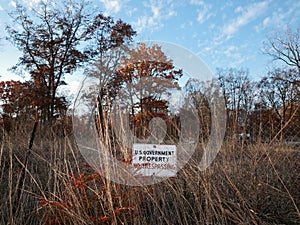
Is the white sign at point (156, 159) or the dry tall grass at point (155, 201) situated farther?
the white sign at point (156, 159)

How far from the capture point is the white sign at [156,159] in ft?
6.41

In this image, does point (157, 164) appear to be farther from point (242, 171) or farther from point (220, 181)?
point (242, 171)

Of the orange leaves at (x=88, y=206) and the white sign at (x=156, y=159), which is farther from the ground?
the white sign at (x=156, y=159)

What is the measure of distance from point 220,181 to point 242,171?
408 millimetres

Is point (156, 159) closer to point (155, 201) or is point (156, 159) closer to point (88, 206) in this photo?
point (155, 201)

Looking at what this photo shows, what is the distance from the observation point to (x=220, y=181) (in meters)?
2.20

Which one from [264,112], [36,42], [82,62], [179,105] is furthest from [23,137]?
[36,42]

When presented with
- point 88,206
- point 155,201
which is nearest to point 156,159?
point 155,201

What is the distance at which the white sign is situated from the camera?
1.96m

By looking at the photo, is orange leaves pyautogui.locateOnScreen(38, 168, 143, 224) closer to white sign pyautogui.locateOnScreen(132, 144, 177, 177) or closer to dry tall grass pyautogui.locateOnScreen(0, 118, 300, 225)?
dry tall grass pyautogui.locateOnScreen(0, 118, 300, 225)

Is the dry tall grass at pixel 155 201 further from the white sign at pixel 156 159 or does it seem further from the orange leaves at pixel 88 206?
the white sign at pixel 156 159

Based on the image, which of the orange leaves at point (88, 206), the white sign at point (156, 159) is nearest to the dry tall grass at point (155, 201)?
the orange leaves at point (88, 206)

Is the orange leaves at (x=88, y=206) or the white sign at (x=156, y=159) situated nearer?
the orange leaves at (x=88, y=206)

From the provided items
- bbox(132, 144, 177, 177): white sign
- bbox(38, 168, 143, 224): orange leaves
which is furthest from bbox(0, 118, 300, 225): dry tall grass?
bbox(132, 144, 177, 177): white sign
